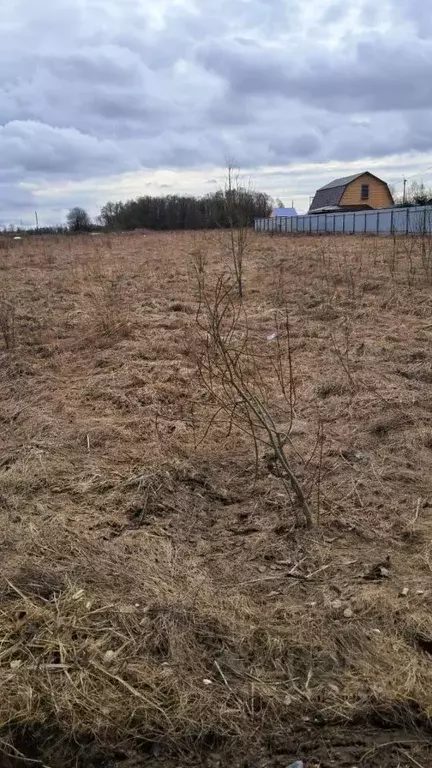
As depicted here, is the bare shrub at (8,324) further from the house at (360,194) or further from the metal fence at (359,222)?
the house at (360,194)

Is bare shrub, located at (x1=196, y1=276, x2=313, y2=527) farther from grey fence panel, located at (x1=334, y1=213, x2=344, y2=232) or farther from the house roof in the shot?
the house roof

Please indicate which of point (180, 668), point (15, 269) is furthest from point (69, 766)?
point (15, 269)

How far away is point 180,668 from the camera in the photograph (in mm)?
2301

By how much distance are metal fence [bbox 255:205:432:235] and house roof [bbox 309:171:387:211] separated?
928cm

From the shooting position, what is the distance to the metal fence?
27938 millimetres

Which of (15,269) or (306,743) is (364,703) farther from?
(15,269)

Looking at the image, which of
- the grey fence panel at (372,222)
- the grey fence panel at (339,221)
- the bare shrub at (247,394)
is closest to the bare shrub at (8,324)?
the bare shrub at (247,394)

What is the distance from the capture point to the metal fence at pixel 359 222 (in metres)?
27.9

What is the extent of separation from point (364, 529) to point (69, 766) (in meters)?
1.99

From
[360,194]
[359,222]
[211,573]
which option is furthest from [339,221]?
[211,573]

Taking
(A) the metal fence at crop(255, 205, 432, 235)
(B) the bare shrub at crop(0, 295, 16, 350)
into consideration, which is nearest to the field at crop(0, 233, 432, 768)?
(B) the bare shrub at crop(0, 295, 16, 350)

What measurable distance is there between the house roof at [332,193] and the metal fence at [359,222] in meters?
9.28

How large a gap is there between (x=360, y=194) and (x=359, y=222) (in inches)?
939

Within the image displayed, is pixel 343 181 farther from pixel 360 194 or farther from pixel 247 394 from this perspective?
pixel 247 394
